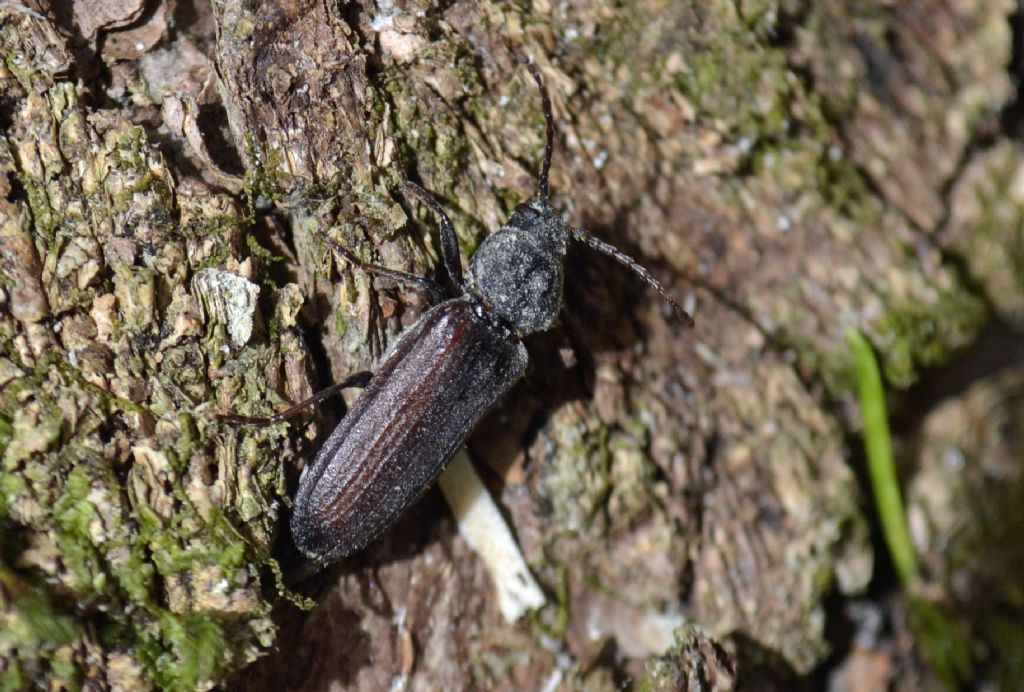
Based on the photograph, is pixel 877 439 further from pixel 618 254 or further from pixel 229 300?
pixel 229 300

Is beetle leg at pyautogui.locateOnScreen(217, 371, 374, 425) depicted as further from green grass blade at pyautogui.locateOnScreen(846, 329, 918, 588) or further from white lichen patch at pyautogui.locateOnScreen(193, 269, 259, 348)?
green grass blade at pyautogui.locateOnScreen(846, 329, 918, 588)

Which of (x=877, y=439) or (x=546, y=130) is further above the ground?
(x=546, y=130)

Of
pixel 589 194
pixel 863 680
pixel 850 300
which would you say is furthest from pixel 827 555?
pixel 589 194

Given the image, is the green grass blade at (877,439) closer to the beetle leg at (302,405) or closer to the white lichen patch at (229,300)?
the beetle leg at (302,405)

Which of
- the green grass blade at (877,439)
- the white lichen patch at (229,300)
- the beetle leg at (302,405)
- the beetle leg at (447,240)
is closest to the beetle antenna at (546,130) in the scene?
the beetle leg at (447,240)

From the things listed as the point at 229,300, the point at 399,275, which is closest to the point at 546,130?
the point at 399,275

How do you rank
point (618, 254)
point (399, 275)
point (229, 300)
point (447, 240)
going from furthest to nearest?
1. point (618, 254)
2. point (447, 240)
3. point (399, 275)
4. point (229, 300)

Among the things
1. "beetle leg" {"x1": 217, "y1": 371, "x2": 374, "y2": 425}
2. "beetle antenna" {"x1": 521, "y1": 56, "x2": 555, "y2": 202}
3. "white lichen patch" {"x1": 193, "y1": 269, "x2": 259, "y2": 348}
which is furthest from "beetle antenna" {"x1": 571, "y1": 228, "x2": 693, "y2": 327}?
"white lichen patch" {"x1": 193, "y1": 269, "x2": 259, "y2": 348}
